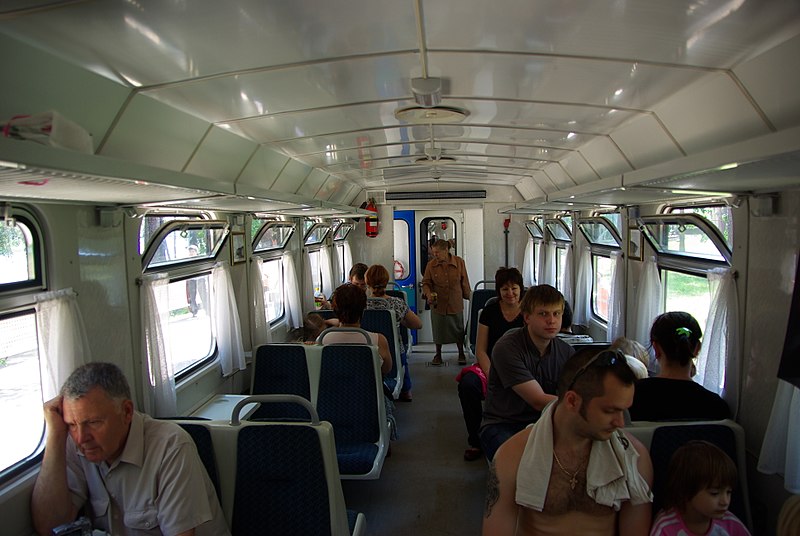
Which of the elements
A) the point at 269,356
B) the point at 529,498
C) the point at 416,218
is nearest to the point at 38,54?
the point at 529,498

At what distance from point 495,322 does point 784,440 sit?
91.1 inches

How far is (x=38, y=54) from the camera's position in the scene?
2008 mm

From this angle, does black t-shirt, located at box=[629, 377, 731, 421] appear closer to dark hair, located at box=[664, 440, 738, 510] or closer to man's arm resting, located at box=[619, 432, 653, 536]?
dark hair, located at box=[664, 440, 738, 510]

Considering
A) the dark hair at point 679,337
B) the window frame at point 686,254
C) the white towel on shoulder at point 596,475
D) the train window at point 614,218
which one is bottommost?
the white towel on shoulder at point 596,475

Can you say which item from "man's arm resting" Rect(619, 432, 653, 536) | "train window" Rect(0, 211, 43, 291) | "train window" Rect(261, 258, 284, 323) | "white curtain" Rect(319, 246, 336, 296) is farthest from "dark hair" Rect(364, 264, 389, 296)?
"man's arm resting" Rect(619, 432, 653, 536)

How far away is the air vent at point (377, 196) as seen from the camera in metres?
9.86

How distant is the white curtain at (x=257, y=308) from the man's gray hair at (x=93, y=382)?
3531mm

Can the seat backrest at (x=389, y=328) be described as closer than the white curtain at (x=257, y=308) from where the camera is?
No

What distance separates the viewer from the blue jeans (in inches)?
130

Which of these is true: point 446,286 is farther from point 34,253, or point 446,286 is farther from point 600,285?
point 34,253

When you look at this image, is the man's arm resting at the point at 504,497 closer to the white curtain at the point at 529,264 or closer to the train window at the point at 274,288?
the train window at the point at 274,288

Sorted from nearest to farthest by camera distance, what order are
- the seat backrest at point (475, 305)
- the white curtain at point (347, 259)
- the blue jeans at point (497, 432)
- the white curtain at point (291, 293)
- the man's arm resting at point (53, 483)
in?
the man's arm resting at point (53, 483)
the blue jeans at point (497, 432)
the white curtain at point (291, 293)
the seat backrest at point (475, 305)
the white curtain at point (347, 259)

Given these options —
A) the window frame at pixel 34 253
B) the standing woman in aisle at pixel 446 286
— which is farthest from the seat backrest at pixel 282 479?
the standing woman in aisle at pixel 446 286

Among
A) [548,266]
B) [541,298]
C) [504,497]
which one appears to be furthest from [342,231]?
[504,497]
